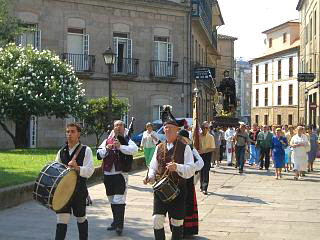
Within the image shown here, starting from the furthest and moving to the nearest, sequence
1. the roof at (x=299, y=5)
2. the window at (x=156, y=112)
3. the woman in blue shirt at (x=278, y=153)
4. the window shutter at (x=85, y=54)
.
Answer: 1. the roof at (x=299, y=5)
2. the window at (x=156, y=112)
3. the window shutter at (x=85, y=54)
4. the woman in blue shirt at (x=278, y=153)

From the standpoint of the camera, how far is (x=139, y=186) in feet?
47.5

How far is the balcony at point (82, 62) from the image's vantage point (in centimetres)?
2994

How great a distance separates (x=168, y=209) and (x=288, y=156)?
556 inches

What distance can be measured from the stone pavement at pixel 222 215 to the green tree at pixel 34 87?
7318mm

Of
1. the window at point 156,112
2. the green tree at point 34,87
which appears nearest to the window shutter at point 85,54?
the window at point 156,112

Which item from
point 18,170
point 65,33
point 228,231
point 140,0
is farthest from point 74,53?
point 228,231

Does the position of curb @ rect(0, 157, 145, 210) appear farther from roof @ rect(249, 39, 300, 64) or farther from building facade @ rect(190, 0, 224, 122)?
roof @ rect(249, 39, 300, 64)

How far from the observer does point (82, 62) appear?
3020cm

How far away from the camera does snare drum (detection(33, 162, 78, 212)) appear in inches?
263

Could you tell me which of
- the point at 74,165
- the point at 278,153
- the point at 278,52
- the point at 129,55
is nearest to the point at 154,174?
the point at 74,165

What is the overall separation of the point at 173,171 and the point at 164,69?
2601 cm

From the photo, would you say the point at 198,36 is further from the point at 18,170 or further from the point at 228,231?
the point at 228,231

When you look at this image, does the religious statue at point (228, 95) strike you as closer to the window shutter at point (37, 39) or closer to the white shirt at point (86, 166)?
the window shutter at point (37, 39)

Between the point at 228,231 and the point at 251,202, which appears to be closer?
the point at 228,231
